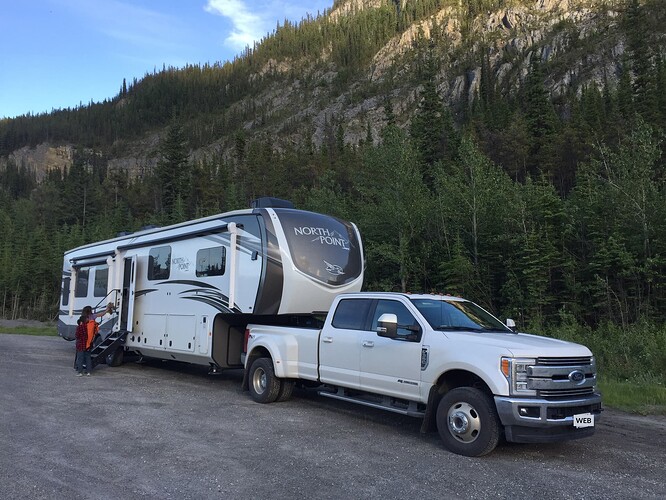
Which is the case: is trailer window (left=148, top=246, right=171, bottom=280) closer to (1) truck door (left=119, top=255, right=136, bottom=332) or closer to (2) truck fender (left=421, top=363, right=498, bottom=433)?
(1) truck door (left=119, top=255, right=136, bottom=332)

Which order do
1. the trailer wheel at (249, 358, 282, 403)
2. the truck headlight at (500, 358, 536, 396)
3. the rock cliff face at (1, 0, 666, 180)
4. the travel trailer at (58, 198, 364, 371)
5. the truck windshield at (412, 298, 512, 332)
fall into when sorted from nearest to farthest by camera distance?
1. the truck headlight at (500, 358, 536, 396)
2. the truck windshield at (412, 298, 512, 332)
3. the trailer wheel at (249, 358, 282, 403)
4. the travel trailer at (58, 198, 364, 371)
5. the rock cliff face at (1, 0, 666, 180)

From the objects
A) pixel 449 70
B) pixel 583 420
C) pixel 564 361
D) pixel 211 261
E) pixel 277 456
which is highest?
pixel 449 70

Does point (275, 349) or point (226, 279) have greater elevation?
point (226, 279)

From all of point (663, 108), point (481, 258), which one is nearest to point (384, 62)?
point (663, 108)

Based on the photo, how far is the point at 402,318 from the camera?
775 centimetres

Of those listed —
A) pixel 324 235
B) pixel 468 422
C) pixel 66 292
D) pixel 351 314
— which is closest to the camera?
pixel 468 422

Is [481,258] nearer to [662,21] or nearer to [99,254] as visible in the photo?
[99,254]

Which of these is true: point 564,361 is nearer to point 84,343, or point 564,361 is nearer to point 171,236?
point 171,236

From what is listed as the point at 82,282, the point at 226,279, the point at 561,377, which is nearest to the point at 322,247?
the point at 226,279

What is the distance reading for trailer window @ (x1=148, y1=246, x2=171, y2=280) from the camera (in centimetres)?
1330

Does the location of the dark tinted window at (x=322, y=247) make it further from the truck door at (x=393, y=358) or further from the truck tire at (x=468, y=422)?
the truck tire at (x=468, y=422)

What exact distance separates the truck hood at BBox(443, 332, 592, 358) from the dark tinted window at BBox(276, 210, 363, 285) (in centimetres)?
449

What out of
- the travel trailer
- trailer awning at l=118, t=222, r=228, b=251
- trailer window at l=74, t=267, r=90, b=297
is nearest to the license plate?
the travel trailer

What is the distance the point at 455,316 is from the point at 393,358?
1111mm
